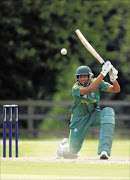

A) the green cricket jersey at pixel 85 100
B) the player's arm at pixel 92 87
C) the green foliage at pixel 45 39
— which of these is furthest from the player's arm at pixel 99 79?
the green foliage at pixel 45 39

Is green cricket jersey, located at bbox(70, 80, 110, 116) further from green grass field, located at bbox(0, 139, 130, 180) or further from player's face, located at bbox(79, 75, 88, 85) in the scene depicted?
green grass field, located at bbox(0, 139, 130, 180)

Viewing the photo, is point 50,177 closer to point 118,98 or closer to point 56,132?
point 56,132

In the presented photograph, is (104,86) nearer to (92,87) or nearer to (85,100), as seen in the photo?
(85,100)

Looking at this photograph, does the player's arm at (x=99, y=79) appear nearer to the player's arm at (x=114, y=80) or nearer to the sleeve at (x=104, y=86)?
the player's arm at (x=114, y=80)

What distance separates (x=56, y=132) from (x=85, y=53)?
2.82 m

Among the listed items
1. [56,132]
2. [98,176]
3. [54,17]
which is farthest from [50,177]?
[54,17]

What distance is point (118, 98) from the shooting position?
74.3 feet

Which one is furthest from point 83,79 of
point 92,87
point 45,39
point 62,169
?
point 45,39

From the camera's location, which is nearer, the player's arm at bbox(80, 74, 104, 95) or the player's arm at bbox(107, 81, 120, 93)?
the player's arm at bbox(80, 74, 104, 95)

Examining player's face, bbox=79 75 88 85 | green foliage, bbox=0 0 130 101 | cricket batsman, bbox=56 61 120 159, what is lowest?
cricket batsman, bbox=56 61 120 159

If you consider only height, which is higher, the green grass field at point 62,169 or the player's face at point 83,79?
the player's face at point 83,79

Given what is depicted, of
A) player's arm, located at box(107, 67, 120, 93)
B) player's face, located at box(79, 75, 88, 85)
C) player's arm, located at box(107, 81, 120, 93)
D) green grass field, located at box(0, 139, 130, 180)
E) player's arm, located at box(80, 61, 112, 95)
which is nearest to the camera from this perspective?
green grass field, located at box(0, 139, 130, 180)

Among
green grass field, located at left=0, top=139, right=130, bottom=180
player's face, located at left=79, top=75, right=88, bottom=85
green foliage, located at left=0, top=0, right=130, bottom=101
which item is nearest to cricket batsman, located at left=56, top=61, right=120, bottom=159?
player's face, located at left=79, top=75, right=88, bottom=85

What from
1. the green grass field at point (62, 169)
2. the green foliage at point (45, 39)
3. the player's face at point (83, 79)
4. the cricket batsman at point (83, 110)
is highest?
the green foliage at point (45, 39)
